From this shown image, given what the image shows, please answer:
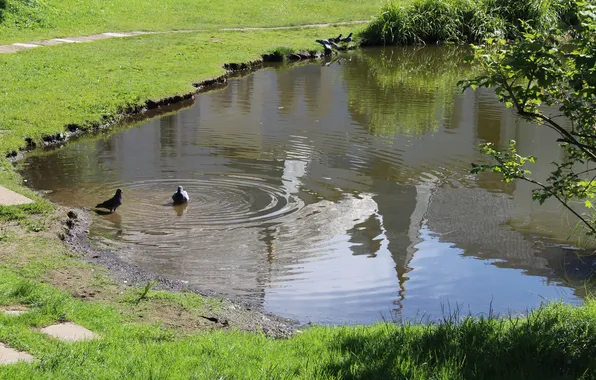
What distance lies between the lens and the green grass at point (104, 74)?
1742 cm

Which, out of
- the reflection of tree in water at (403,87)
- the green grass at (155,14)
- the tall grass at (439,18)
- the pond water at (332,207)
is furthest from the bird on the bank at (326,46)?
the pond water at (332,207)

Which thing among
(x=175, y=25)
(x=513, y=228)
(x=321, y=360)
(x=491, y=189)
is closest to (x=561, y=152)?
(x=491, y=189)

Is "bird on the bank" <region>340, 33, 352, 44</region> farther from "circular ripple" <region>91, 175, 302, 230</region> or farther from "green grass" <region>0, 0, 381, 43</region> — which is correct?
"circular ripple" <region>91, 175, 302, 230</region>

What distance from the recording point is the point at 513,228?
39.5ft

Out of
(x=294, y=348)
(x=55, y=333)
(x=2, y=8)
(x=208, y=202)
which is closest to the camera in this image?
(x=294, y=348)

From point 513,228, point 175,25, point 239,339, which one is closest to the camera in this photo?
point 239,339

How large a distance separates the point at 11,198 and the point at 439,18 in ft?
86.7

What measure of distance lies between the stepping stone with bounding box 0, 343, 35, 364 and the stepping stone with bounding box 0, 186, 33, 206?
5.46m

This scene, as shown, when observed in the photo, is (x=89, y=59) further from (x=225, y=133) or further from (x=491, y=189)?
(x=491, y=189)

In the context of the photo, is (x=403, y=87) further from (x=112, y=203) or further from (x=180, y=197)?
(x=112, y=203)

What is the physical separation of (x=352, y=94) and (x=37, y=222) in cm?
1368

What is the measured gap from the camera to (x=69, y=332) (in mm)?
7000

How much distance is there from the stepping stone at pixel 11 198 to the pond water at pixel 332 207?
3.35 feet

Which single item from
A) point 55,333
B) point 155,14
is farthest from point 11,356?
point 155,14
